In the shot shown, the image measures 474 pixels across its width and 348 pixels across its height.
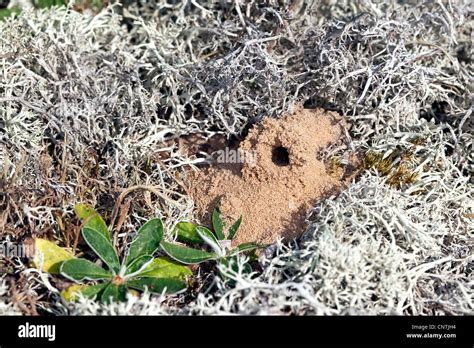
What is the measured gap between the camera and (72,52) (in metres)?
2.62

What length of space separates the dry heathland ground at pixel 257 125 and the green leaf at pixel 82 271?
0.28 ft

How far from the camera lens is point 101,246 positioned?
86.4 inches

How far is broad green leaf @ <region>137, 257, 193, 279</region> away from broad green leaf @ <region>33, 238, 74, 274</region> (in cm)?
27

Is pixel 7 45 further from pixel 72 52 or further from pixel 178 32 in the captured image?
pixel 178 32

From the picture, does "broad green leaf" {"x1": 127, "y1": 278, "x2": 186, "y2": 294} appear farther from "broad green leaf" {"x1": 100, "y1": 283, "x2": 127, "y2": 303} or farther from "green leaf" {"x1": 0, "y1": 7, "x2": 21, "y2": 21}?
"green leaf" {"x1": 0, "y1": 7, "x2": 21, "y2": 21}

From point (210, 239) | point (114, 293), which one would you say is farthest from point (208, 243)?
point (114, 293)

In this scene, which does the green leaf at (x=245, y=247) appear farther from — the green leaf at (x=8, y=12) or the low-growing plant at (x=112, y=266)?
the green leaf at (x=8, y=12)

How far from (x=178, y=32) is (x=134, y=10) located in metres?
0.33

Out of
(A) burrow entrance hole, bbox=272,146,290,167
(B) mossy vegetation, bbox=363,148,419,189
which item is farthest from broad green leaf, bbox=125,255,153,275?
(B) mossy vegetation, bbox=363,148,419,189

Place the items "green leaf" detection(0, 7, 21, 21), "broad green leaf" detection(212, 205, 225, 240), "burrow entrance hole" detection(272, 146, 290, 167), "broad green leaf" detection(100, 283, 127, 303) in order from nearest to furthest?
1. "broad green leaf" detection(100, 283, 127, 303)
2. "broad green leaf" detection(212, 205, 225, 240)
3. "burrow entrance hole" detection(272, 146, 290, 167)
4. "green leaf" detection(0, 7, 21, 21)

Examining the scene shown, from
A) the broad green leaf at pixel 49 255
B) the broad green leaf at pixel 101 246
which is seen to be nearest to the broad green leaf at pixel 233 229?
the broad green leaf at pixel 101 246

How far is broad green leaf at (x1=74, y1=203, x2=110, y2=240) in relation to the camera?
7.44ft

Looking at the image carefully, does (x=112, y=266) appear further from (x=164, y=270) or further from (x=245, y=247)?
(x=245, y=247)
